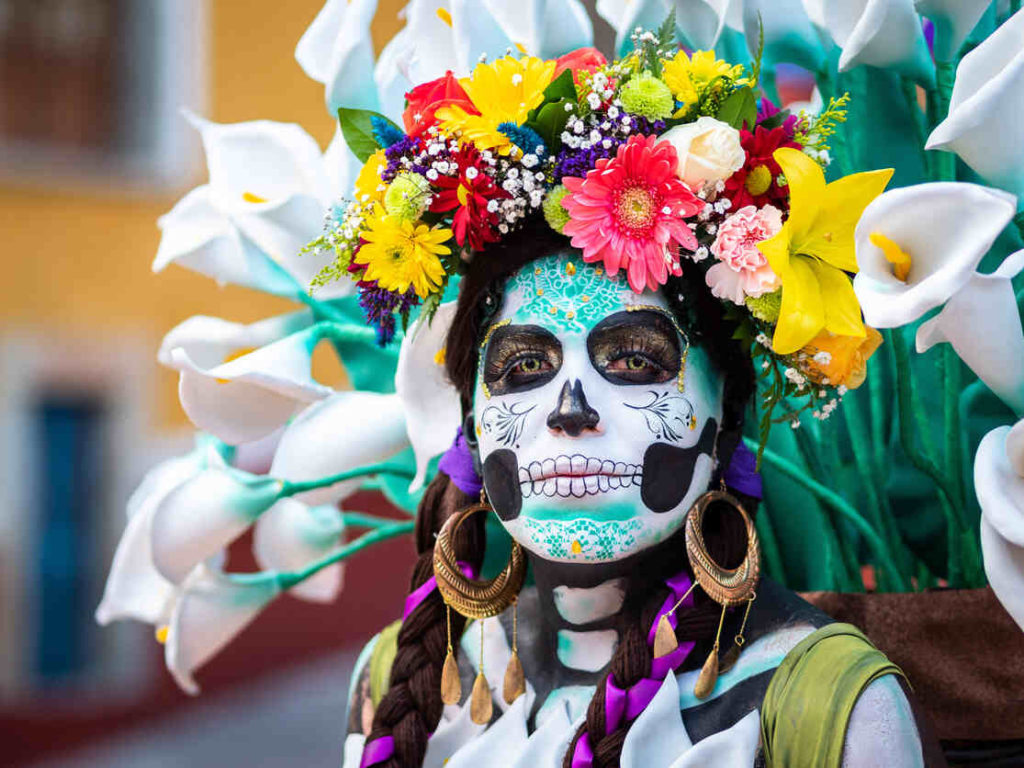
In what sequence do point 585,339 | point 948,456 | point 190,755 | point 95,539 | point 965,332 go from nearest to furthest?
point 965,332 → point 585,339 → point 948,456 → point 190,755 → point 95,539

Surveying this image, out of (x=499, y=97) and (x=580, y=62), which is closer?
(x=499, y=97)

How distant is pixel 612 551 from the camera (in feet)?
6.01

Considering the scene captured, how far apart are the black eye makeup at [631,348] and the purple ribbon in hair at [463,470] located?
0.32 m

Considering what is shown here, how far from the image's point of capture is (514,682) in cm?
200

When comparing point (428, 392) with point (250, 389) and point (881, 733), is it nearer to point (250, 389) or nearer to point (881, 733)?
point (250, 389)

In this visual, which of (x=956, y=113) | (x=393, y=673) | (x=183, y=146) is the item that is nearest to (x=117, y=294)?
(x=183, y=146)

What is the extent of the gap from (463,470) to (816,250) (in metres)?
0.65

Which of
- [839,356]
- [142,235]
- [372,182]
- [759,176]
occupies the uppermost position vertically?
[759,176]

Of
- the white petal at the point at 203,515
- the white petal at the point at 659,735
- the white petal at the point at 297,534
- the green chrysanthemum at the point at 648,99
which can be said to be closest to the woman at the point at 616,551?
the white petal at the point at 659,735

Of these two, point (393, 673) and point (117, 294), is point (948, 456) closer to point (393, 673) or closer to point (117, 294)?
point (393, 673)

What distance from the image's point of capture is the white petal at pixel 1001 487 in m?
1.70

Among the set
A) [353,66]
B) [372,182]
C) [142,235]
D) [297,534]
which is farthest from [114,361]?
[372,182]

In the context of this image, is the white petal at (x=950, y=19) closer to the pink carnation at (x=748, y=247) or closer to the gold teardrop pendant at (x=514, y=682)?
the pink carnation at (x=748, y=247)

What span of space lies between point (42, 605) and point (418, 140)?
554cm
